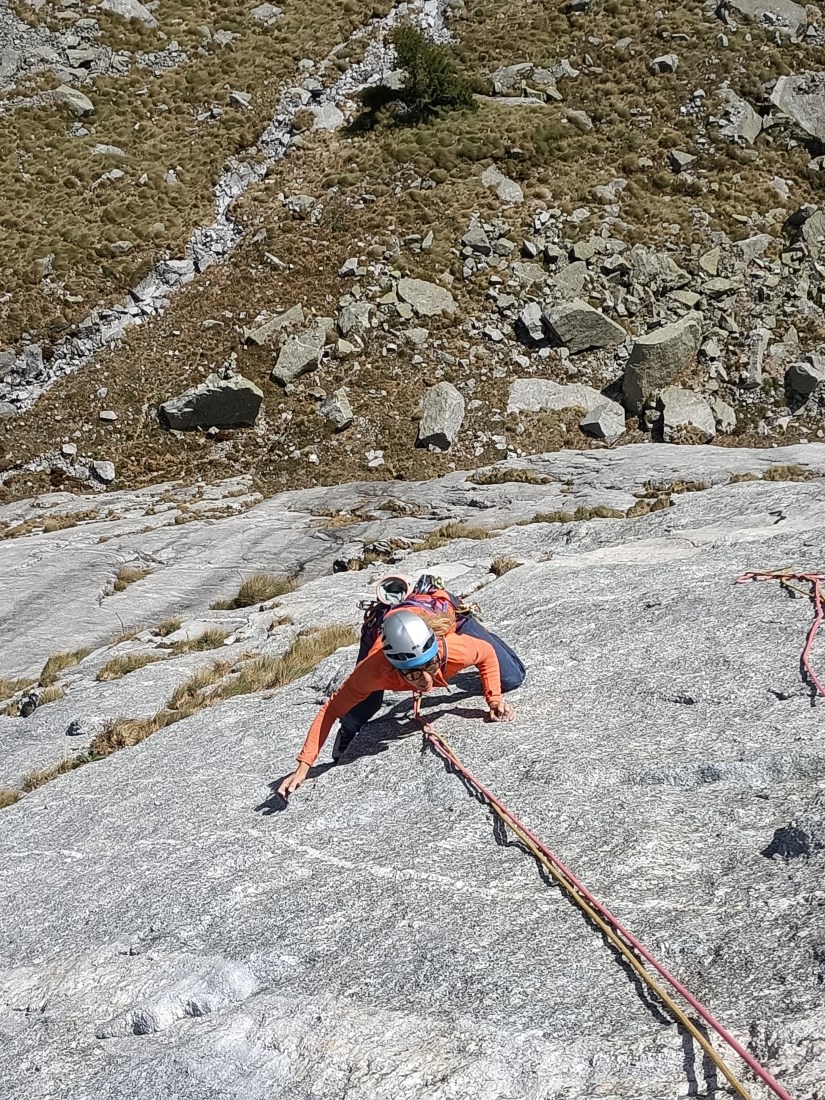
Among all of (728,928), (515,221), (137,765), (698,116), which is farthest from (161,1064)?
(698,116)

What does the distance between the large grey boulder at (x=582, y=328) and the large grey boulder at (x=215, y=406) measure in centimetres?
1132

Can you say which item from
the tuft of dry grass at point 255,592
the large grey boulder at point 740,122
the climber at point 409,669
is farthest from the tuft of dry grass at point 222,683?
the large grey boulder at point 740,122

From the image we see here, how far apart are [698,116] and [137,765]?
125 feet

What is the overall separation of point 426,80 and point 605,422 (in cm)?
2026

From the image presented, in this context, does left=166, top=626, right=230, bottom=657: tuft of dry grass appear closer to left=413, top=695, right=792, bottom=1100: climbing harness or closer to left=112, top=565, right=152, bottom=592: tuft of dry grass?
left=112, top=565, right=152, bottom=592: tuft of dry grass

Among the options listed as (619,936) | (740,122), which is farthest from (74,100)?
(619,936)

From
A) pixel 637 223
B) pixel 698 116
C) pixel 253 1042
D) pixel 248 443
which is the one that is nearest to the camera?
pixel 253 1042

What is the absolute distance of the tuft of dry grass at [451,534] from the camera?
18.3m

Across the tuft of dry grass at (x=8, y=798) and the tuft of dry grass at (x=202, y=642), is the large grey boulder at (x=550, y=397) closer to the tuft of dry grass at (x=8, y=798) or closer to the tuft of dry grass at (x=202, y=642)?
the tuft of dry grass at (x=202, y=642)

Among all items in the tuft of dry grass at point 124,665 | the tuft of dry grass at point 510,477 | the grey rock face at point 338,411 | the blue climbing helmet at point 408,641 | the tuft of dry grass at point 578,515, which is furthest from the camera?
the grey rock face at point 338,411

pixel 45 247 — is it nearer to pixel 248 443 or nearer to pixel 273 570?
pixel 248 443

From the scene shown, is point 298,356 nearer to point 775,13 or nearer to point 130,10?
point 130,10

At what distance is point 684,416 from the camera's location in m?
27.1

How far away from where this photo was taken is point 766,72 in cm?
3644
